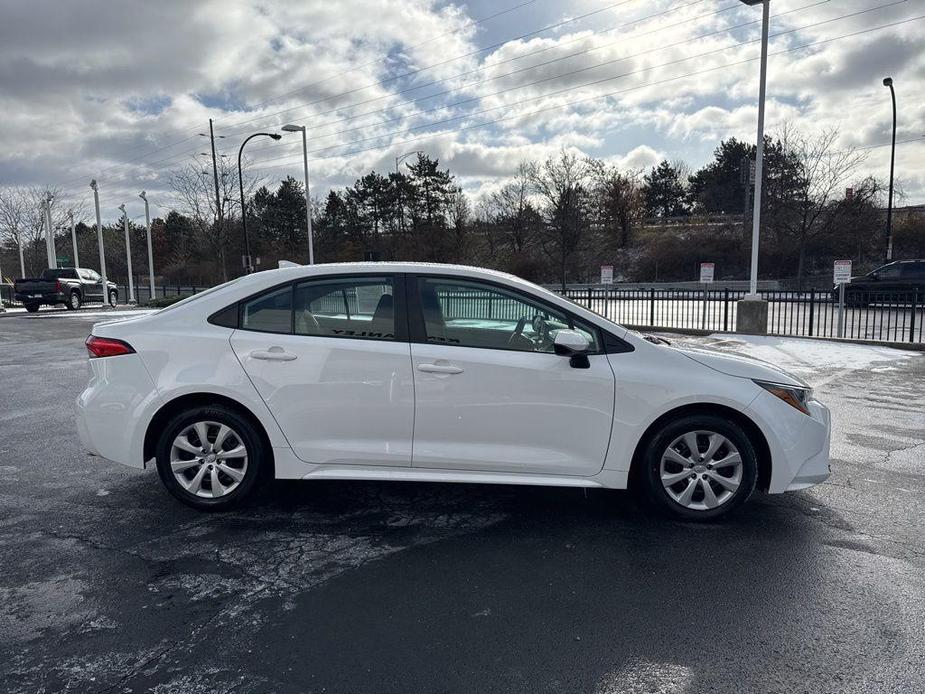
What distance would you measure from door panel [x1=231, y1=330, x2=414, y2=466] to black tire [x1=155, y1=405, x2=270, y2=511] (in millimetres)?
232

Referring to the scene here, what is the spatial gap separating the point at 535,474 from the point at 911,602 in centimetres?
203

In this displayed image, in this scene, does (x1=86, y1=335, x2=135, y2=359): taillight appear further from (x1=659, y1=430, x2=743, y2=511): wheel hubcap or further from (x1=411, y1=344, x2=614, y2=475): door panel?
(x1=659, y1=430, x2=743, y2=511): wheel hubcap

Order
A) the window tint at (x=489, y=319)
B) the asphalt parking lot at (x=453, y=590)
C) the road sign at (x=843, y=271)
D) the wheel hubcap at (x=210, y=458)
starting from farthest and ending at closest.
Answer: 1. the road sign at (x=843, y=271)
2. the wheel hubcap at (x=210, y=458)
3. the window tint at (x=489, y=319)
4. the asphalt parking lot at (x=453, y=590)

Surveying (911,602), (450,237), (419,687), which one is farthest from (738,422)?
(450,237)

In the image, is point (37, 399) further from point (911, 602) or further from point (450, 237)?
point (450, 237)

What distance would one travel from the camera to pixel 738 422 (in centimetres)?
405

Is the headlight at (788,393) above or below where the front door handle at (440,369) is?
below

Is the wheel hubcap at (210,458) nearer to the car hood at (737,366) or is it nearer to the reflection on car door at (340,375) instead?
the reflection on car door at (340,375)

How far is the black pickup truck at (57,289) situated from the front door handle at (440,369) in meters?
30.5

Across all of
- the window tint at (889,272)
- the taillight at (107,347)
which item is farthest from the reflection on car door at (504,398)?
the window tint at (889,272)

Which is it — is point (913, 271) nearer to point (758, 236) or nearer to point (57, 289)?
point (758, 236)

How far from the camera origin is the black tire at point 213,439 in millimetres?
4117

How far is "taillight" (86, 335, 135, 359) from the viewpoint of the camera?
418cm

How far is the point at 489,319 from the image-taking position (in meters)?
4.15
